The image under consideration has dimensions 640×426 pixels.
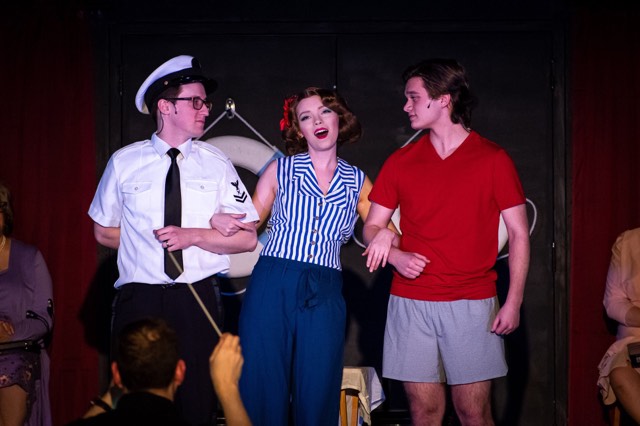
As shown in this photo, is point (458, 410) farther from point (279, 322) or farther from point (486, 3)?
point (486, 3)

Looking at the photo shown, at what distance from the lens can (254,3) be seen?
6.12m

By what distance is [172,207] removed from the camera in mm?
4301

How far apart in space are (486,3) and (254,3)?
1.45 m

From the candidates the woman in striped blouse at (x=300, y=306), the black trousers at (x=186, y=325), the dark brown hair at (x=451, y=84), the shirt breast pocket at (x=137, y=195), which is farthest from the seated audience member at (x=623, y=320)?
the shirt breast pocket at (x=137, y=195)

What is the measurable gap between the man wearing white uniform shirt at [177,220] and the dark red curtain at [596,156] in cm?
246

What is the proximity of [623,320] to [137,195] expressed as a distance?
2.75m

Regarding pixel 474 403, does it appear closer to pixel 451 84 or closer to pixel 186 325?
pixel 186 325

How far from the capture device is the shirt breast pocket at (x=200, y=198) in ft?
14.3

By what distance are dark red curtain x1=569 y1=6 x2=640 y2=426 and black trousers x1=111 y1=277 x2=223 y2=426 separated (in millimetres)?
2724

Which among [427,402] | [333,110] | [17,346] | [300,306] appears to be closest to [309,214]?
[300,306]

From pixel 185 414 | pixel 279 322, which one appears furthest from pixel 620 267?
pixel 185 414

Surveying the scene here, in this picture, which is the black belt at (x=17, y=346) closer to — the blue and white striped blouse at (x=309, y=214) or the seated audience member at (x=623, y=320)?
the blue and white striped blouse at (x=309, y=214)

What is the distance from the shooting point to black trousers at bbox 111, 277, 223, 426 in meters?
4.20

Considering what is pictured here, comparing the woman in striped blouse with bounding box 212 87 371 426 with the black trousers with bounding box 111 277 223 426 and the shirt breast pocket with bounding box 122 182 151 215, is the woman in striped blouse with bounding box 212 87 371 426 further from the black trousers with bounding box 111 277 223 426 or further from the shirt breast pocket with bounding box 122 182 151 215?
the shirt breast pocket with bounding box 122 182 151 215
